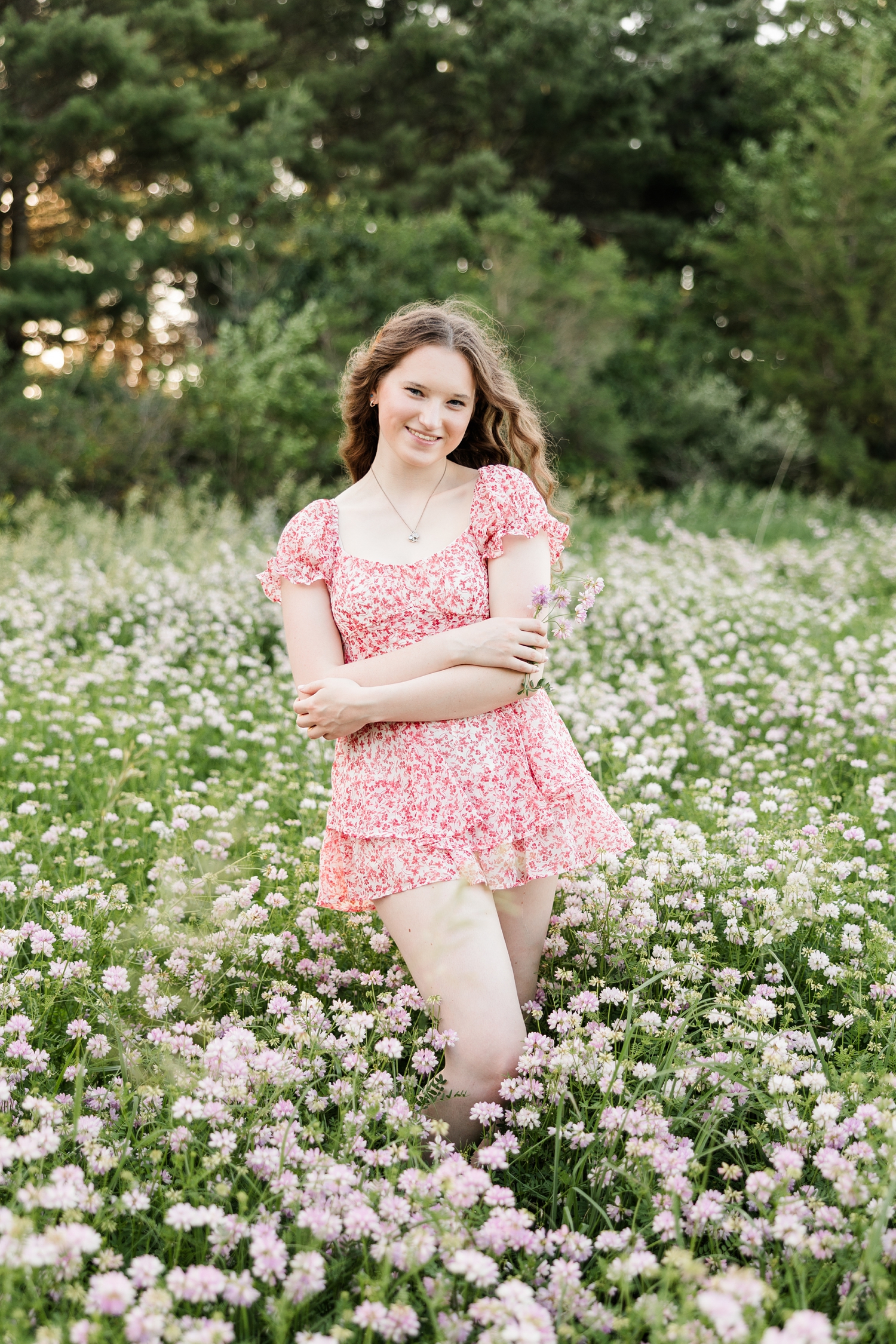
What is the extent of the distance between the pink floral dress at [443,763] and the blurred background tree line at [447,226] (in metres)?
6.26

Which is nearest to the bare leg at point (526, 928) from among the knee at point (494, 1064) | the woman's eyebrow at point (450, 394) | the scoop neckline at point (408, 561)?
the knee at point (494, 1064)

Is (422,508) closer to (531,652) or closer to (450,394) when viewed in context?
(450,394)

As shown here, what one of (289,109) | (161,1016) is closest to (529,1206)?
(161,1016)

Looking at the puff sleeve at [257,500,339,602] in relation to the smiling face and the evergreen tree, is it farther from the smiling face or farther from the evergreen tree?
the evergreen tree

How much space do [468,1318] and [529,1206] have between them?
52 cm

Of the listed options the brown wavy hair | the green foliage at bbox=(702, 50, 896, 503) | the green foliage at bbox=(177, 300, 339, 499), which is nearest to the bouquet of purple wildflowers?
the brown wavy hair

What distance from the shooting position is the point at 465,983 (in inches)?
91.8

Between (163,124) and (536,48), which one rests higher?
(536,48)

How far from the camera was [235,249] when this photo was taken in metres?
14.7

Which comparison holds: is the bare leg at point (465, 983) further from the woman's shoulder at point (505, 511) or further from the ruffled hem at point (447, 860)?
the woman's shoulder at point (505, 511)

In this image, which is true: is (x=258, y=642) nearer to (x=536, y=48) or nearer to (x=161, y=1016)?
(x=161, y=1016)

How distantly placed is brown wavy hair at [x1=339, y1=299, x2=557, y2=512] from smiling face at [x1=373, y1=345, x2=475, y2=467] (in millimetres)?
36

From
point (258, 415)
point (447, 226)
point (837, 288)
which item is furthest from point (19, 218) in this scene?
point (837, 288)

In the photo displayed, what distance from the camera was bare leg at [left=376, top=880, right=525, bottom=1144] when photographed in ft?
7.41
